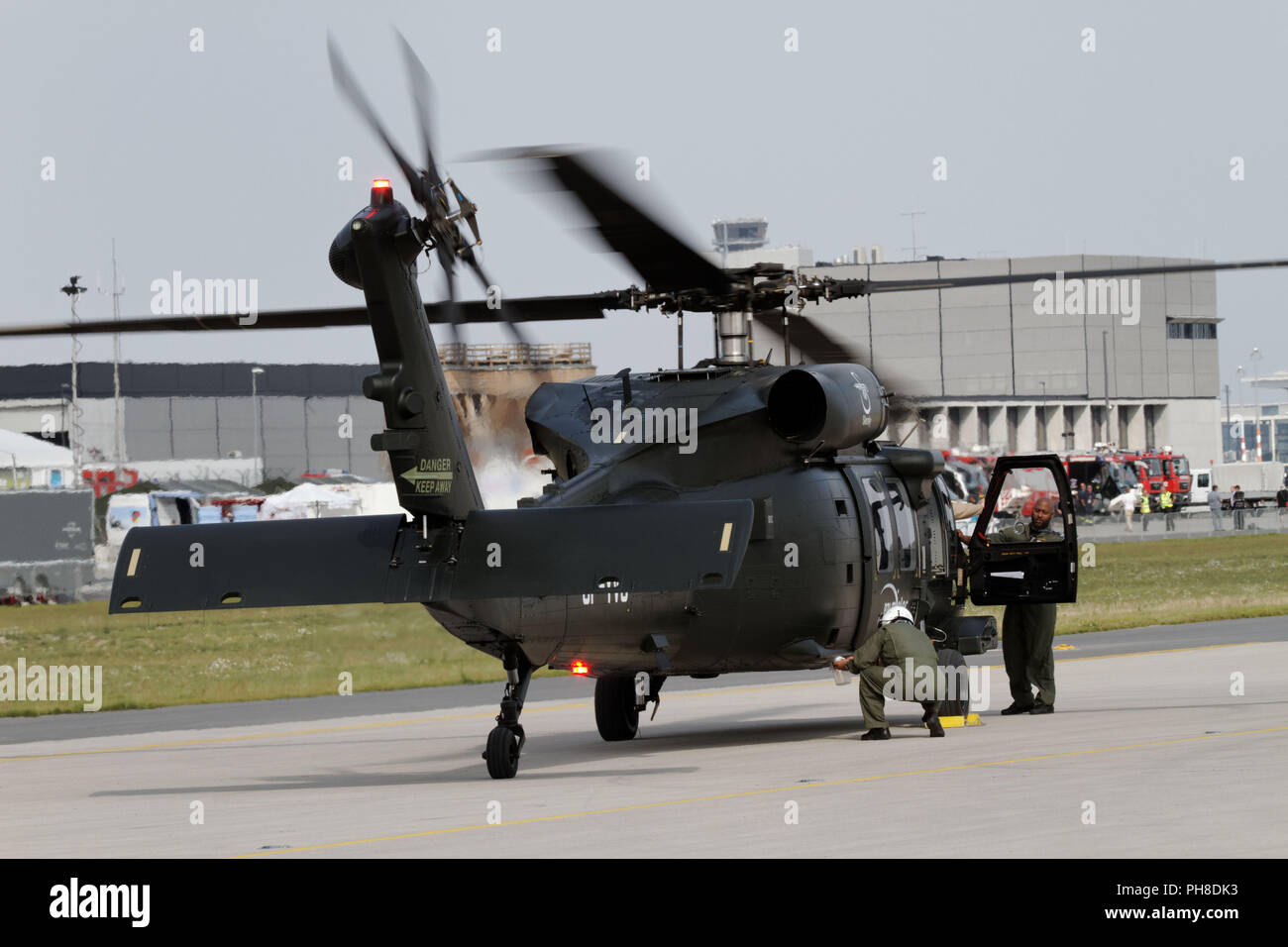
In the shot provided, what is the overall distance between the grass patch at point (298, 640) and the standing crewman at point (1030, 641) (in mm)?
10332

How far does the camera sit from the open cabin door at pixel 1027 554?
1925 centimetres

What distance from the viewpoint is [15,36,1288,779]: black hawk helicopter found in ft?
46.1

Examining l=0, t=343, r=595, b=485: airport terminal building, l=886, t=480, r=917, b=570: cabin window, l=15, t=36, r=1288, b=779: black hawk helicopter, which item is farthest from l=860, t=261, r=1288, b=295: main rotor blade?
l=0, t=343, r=595, b=485: airport terminal building

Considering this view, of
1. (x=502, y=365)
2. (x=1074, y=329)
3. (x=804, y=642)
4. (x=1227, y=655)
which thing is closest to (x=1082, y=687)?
(x=1227, y=655)

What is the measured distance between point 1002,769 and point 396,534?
558cm

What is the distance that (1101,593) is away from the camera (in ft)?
149

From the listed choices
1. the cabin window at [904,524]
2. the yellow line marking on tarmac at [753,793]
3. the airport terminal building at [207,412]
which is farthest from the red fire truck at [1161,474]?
the yellow line marking on tarmac at [753,793]

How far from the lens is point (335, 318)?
50.8ft

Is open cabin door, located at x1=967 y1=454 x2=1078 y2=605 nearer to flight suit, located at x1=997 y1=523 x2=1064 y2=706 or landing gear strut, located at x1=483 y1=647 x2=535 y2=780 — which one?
flight suit, located at x1=997 y1=523 x2=1064 y2=706

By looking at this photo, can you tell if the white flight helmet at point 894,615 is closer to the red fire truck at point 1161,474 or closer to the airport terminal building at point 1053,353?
the red fire truck at point 1161,474

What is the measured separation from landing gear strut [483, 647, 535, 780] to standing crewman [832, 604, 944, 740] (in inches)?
152

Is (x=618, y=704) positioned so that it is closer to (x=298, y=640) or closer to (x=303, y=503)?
(x=298, y=640)

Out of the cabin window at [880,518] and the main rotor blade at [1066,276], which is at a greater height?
the main rotor blade at [1066,276]

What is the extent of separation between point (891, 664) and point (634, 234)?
6.44 m
